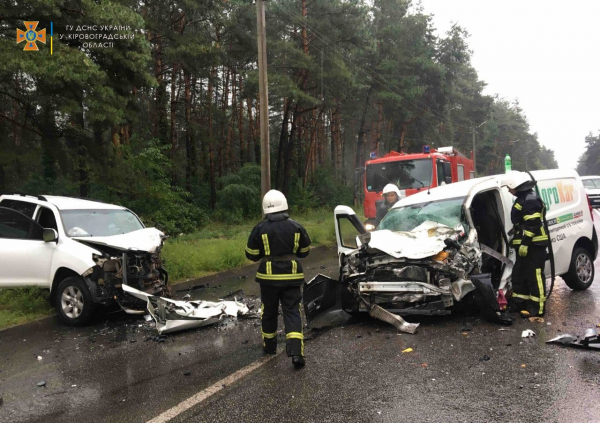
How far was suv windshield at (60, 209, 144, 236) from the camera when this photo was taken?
664cm

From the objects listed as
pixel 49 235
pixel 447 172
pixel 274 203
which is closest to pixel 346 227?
pixel 274 203

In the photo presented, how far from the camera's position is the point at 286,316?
454 centimetres

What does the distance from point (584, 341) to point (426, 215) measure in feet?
8.14

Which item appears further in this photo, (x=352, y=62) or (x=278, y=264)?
(x=352, y=62)

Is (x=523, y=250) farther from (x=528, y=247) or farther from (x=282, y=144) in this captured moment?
(x=282, y=144)

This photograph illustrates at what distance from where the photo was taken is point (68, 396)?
12.9 ft

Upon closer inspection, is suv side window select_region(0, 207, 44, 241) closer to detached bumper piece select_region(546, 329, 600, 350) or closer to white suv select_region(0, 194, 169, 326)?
white suv select_region(0, 194, 169, 326)

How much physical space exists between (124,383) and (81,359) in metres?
1.09

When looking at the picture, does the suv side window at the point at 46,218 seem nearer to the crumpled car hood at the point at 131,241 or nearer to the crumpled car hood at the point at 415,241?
the crumpled car hood at the point at 131,241

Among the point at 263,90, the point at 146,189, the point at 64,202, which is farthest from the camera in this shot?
the point at 146,189

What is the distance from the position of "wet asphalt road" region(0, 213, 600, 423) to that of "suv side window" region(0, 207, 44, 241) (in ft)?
4.43

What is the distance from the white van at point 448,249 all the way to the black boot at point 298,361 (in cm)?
136

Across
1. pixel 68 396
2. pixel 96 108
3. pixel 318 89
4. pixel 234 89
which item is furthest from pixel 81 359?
pixel 234 89

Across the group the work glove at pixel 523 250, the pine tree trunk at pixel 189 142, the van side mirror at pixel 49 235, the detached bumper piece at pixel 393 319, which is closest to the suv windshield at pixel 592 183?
the work glove at pixel 523 250
